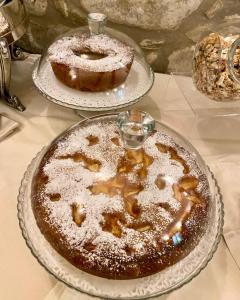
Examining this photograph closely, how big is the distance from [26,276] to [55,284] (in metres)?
0.05

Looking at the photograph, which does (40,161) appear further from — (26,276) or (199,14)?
(199,14)

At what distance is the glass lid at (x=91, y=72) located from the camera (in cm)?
85

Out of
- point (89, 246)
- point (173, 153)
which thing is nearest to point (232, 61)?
point (173, 153)

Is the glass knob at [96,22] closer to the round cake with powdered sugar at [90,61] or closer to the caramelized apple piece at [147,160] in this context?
the round cake with powdered sugar at [90,61]

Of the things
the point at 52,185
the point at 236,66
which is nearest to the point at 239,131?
the point at 236,66

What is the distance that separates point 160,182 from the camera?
0.61 metres

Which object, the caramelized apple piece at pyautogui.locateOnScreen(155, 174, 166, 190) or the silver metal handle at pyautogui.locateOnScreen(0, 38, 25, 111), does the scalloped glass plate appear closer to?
the silver metal handle at pyautogui.locateOnScreen(0, 38, 25, 111)

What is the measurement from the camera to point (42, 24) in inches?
43.6

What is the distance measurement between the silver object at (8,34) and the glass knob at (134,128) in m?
0.36

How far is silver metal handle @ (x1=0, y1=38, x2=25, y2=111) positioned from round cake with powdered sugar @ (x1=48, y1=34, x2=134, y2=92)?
0.10 m

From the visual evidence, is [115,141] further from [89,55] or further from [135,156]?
[89,55]

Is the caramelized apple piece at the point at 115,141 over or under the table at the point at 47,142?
over

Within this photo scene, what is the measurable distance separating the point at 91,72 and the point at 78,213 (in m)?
0.38

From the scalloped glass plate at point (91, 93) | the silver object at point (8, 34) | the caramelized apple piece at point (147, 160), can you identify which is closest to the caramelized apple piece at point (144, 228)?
the caramelized apple piece at point (147, 160)
